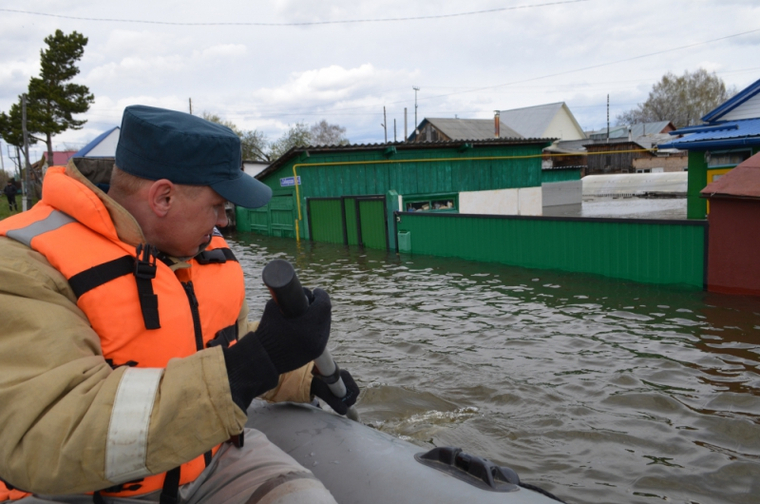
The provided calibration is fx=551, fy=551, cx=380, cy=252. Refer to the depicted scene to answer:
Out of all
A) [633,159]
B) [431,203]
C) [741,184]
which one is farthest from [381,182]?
[633,159]

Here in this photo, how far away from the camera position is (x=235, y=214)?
25.1 metres

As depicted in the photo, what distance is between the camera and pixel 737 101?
49.1 feet

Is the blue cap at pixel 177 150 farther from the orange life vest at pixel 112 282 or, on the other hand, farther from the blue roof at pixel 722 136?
the blue roof at pixel 722 136

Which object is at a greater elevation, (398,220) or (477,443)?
(398,220)

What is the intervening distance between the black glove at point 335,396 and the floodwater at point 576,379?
1659 millimetres

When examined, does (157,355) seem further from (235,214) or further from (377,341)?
(235,214)

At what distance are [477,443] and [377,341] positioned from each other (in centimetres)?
275

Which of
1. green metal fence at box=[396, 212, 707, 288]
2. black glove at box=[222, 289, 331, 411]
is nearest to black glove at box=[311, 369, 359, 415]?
black glove at box=[222, 289, 331, 411]

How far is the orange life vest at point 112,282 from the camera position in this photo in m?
1.61

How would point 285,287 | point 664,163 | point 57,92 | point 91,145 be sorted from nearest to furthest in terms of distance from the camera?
point 285,287 → point 91,145 → point 57,92 → point 664,163

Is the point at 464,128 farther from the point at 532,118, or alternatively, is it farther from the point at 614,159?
the point at 532,118

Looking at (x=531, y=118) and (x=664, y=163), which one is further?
(x=531, y=118)

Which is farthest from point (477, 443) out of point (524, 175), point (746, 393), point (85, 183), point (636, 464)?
point (524, 175)

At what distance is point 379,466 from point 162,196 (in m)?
1.30
